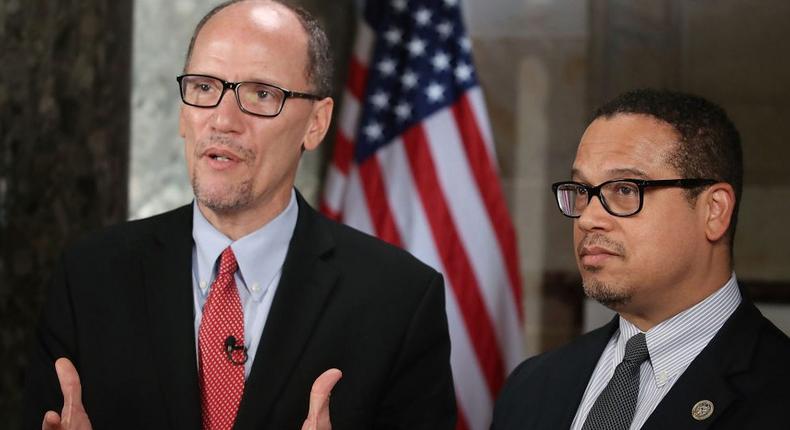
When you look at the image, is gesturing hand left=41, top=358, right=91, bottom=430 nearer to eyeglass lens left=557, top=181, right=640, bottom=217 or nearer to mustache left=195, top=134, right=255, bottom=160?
mustache left=195, top=134, right=255, bottom=160

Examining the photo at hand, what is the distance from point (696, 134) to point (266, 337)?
3.03ft

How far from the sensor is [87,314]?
7.92 ft

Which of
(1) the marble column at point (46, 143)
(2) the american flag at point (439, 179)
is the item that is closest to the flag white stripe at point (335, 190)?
(2) the american flag at point (439, 179)

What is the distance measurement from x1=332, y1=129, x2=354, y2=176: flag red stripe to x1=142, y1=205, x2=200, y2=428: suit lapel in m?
1.89

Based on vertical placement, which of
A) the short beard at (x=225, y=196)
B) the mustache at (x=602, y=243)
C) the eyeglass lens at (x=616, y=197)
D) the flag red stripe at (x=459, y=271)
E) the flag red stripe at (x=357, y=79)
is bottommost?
the flag red stripe at (x=459, y=271)

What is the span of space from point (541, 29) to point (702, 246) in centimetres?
267

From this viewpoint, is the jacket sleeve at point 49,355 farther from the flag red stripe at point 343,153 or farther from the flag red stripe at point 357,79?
the flag red stripe at point 357,79

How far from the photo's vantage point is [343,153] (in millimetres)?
A: 4410

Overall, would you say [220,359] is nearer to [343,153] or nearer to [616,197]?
[616,197]

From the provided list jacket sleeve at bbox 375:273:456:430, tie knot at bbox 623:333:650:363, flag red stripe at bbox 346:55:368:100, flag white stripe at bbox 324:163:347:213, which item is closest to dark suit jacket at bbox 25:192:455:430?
jacket sleeve at bbox 375:273:456:430

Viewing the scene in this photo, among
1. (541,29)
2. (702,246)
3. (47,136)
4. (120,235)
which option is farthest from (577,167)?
(541,29)

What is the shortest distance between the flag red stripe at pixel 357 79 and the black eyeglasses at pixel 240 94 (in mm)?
1982

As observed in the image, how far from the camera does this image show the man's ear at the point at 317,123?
2.56m

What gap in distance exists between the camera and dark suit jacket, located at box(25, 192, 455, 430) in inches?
91.8
